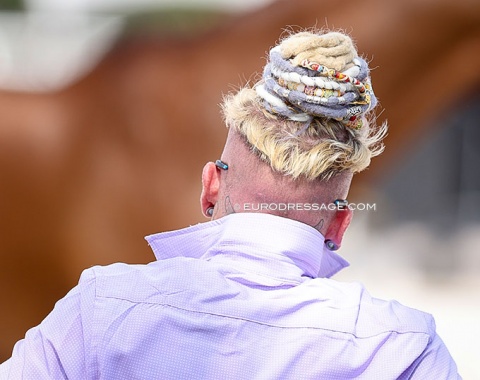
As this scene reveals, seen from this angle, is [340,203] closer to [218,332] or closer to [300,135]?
[300,135]

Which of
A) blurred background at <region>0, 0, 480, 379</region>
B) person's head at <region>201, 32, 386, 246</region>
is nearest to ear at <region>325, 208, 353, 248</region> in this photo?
person's head at <region>201, 32, 386, 246</region>

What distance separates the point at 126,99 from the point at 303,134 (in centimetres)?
169

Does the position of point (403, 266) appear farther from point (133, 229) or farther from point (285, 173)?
point (285, 173)

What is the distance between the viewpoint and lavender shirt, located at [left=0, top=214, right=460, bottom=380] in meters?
0.67

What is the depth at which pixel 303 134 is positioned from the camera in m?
0.78

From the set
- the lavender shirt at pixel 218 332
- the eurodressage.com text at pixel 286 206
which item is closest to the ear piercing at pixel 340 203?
the eurodressage.com text at pixel 286 206

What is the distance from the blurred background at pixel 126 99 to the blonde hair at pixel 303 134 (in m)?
1.58

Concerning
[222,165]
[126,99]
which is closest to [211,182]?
[222,165]

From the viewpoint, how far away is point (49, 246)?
7.80 ft

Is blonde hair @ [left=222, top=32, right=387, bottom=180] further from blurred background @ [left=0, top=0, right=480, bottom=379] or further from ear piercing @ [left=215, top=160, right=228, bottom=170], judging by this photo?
blurred background @ [left=0, top=0, right=480, bottom=379]

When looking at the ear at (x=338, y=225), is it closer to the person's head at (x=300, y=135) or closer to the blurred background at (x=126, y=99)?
the person's head at (x=300, y=135)

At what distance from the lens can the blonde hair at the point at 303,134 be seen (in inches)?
30.0

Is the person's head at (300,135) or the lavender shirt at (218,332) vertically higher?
the person's head at (300,135)

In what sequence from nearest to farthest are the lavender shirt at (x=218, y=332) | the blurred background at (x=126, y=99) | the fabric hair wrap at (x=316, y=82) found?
the lavender shirt at (x=218, y=332) < the fabric hair wrap at (x=316, y=82) < the blurred background at (x=126, y=99)
